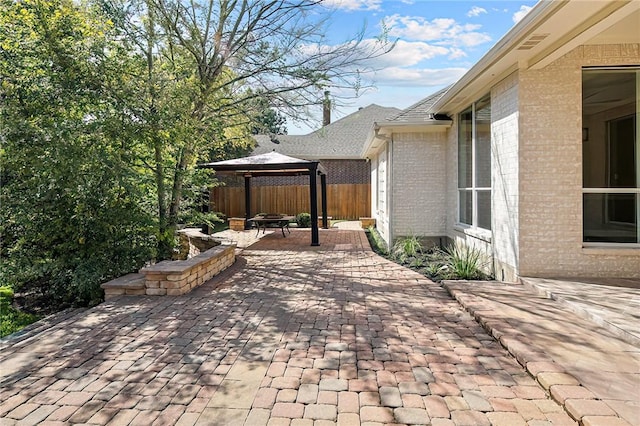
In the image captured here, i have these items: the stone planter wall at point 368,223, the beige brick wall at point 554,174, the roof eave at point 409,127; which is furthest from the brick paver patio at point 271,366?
the stone planter wall at point 368,223

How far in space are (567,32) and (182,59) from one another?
21.6 ft

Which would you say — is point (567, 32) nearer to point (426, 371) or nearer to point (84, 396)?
point (426, 371)

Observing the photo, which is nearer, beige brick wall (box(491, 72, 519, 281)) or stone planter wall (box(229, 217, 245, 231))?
beige brick wall (box(491, 72, 519, 281))

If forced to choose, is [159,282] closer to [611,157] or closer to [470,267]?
[470,267]

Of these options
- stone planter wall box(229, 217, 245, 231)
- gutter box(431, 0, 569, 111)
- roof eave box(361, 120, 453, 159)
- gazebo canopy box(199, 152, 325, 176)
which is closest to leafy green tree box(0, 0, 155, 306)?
gazebo canopy box(199, 152, 325, 176)

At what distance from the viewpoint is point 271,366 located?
3330 millimetres

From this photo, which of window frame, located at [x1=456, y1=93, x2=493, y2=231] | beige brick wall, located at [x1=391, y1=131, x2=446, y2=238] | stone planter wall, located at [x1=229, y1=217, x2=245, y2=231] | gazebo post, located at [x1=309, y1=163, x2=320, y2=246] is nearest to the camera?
window frame, located at [x1=456, y1=93, x2=493, y2=231]

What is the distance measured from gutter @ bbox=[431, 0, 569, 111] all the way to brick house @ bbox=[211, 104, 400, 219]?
13167mm

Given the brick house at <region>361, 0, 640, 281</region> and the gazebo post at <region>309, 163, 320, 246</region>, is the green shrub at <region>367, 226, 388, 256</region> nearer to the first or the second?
the gazebo post at <region>309, 163, 320, 246</region>

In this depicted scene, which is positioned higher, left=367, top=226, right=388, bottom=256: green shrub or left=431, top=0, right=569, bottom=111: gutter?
left=431, top=0, right=569, bottom=111: gutter

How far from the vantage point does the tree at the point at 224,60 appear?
7.39 meters

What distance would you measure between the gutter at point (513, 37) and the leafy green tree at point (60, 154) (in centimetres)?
532

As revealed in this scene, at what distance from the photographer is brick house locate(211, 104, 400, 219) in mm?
19922

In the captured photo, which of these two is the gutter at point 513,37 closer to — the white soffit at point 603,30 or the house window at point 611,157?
the white soffit at point 603,30
